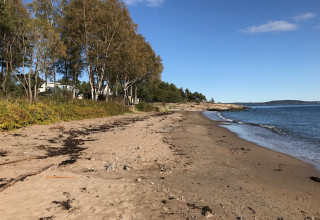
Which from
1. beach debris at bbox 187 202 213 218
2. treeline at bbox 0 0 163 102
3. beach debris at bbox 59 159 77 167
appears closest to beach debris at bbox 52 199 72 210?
beach debris at bbox 187 202 213 218

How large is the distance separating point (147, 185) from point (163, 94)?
259 ft

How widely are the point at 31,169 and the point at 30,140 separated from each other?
3952 mm

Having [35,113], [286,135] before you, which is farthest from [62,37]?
[286,135]

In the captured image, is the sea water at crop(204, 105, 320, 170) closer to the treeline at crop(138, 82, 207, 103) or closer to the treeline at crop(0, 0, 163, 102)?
the treeline at crop(0, 0, 163, 102)

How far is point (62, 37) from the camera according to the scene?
85.7 ft

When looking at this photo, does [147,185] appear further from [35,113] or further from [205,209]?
[35,113]

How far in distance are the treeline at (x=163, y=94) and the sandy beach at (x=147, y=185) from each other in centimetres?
4682

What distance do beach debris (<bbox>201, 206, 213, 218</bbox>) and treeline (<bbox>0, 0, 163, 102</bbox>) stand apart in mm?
20863

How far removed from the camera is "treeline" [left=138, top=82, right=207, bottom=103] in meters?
74.2

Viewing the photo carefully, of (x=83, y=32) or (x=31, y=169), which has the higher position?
(x=83, y=32)

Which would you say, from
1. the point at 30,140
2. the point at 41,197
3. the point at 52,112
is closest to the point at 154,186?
the point at 41,197

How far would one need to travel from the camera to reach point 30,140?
27.5 ft

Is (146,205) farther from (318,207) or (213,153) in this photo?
(213,153)

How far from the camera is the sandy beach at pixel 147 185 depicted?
342cm
